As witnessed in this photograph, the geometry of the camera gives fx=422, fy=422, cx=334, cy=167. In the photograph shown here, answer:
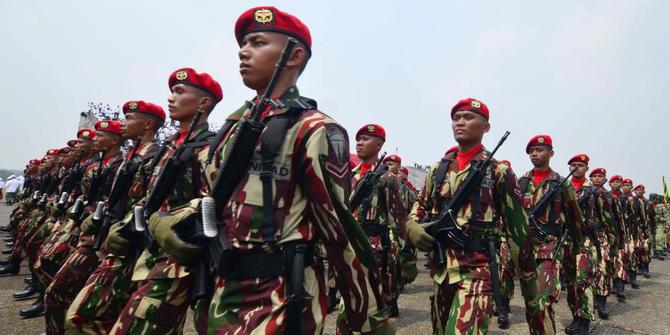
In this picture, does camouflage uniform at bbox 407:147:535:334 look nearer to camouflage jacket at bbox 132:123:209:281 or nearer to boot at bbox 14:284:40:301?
camouflage jacket at bbox 132:123:209:281

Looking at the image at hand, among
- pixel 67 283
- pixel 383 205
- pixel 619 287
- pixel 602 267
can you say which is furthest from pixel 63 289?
pixel 619 287

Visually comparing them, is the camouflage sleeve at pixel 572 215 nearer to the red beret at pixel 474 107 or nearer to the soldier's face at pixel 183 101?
the red beret at pixel 474 107

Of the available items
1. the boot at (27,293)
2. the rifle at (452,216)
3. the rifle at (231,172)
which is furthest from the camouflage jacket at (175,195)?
the boot at (27,293)

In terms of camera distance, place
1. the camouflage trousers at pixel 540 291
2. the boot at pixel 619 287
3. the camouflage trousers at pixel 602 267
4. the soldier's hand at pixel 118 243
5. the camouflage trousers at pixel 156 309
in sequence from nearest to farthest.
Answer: the camouflage trousers at pixel 156 309, the soldier's hand at pixel 118 243, the camouflage trousers at pixel 540 291, the camouflage trousers at pixel 602 267, the boot at pixel 619 287

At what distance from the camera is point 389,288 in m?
5.93

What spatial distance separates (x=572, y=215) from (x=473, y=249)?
2.79 meters

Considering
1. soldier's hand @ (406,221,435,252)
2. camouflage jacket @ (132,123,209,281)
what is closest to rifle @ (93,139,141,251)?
camouflage jacket @ (132,123,209,281)

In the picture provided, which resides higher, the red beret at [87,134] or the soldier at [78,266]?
the red beret at [87,134]

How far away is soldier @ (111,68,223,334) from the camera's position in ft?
6.90

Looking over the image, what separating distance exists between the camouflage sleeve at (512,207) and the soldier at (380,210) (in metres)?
2.10

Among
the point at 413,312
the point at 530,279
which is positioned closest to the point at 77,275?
the point at 530,279

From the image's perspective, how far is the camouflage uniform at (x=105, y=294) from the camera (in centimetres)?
324

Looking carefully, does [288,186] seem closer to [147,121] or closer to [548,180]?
[147,121]

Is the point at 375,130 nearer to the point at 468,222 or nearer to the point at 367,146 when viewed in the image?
the point at 367,146
